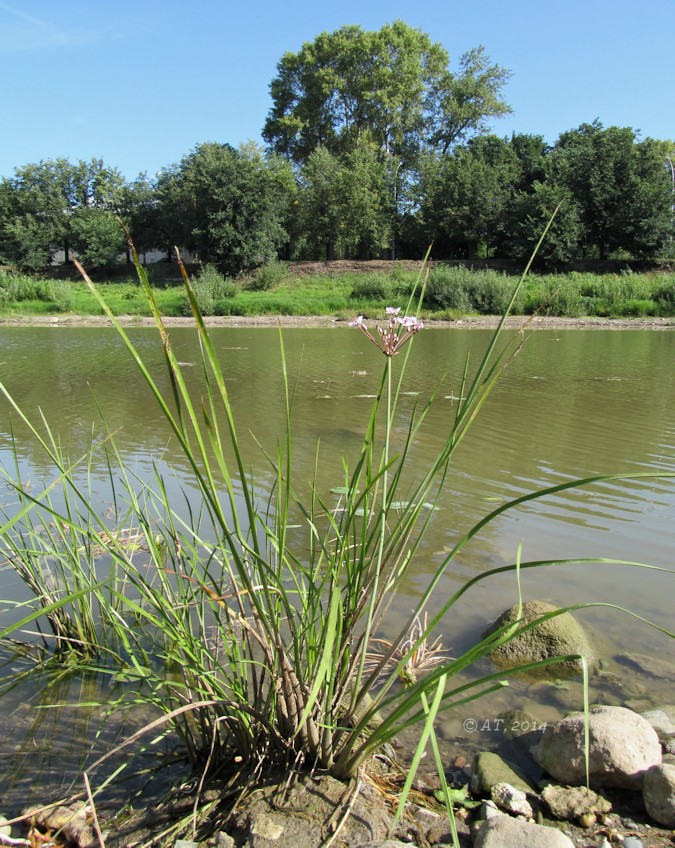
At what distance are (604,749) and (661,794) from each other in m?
0.18

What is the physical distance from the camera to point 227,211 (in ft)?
115

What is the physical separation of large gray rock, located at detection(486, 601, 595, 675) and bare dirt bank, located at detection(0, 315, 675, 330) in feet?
68.9

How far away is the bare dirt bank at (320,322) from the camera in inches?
934

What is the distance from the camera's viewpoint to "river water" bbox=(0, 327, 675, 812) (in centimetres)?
248

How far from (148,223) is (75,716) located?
42.5 meters

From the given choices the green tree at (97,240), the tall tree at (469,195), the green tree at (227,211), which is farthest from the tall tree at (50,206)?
the tall tree at (469,195)

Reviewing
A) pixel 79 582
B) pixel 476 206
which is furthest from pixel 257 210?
pixel 79 582

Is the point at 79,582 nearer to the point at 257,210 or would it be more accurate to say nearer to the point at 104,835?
the point at 104,835

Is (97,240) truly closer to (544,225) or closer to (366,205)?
(366,205)

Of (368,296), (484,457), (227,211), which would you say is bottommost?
(484,457)

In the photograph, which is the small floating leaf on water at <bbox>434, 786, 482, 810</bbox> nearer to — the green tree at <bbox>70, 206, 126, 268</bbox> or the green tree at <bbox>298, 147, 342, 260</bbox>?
the green tree at <bbox>70, 206, 126, 268</bbox>

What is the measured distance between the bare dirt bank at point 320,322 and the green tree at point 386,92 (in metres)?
25.8

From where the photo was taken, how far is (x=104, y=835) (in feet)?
5.47

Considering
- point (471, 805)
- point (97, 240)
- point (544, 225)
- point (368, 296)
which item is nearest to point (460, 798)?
point (471, 805)
